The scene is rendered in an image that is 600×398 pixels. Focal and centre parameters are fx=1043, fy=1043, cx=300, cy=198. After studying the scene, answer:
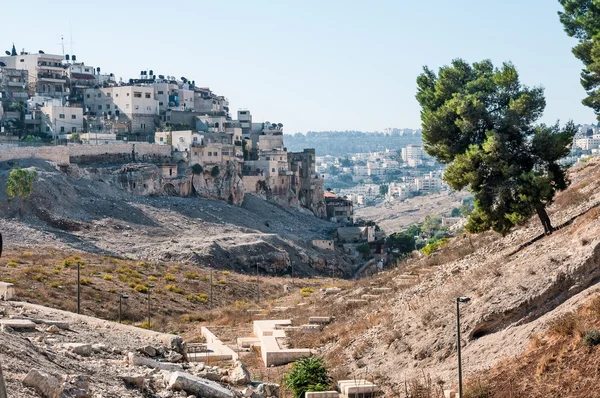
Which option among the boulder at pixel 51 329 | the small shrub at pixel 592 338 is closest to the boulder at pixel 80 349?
the boulder at pixel 51 329

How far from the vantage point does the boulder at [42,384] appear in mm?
13524

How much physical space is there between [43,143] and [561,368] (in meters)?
60.0

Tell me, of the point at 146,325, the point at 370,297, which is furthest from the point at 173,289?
the point at 370,297

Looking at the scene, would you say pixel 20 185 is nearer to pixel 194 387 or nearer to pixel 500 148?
pixel 500 148

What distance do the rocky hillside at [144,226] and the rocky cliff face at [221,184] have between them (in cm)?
29

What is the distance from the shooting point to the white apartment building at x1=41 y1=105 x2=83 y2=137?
78812mm

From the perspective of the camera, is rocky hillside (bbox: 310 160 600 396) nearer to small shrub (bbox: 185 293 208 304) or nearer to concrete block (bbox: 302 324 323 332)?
concrete block (bbox: 302 324 323 332)

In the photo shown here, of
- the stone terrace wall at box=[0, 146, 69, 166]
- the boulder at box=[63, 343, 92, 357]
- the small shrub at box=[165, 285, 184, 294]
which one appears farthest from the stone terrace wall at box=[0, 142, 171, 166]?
the boulder at box=[63, 343, 92, 357]

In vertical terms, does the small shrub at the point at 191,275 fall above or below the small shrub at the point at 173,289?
below

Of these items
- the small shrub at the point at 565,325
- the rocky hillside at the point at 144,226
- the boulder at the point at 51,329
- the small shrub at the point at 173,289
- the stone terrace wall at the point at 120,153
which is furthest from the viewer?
the stone terrace wall at the point at 120,153

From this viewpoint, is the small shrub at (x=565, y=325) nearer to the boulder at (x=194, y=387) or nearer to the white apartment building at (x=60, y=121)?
the boulder at (x=194, y=387)

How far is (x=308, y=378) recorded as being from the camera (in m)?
18.8

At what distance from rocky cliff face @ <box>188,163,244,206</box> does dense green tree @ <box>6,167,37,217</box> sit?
18049 mm

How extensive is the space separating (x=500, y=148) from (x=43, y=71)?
6940 cm
